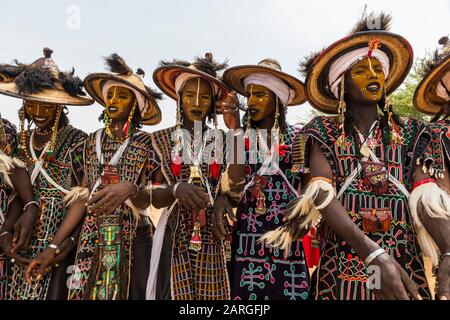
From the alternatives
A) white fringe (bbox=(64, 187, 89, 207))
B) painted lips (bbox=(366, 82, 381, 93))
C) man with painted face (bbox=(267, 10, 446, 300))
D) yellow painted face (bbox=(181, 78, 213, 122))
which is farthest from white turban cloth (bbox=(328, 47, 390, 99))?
white fringe (bbox=(64, 187, 89, 207))

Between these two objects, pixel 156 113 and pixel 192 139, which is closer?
pixel 192 139

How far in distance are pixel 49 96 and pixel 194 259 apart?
223 cm

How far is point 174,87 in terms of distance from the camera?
15.7 ft

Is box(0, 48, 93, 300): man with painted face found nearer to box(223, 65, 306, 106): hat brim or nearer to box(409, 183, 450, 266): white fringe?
box(223, 65, 306, 106): hat brim

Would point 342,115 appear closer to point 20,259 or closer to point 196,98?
point 196,98

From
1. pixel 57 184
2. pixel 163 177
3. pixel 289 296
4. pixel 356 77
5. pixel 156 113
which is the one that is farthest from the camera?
pixel 156 113

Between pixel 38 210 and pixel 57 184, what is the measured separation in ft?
1.01

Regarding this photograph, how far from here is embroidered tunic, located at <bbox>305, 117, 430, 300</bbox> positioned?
10.2ft

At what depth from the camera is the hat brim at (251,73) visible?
4.20 meters

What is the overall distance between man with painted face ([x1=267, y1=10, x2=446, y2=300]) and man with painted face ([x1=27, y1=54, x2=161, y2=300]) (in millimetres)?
1715

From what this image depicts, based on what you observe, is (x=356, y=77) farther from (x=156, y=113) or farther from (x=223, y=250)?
(x=156, y=113)

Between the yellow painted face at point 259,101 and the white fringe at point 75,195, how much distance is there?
5.81 feet

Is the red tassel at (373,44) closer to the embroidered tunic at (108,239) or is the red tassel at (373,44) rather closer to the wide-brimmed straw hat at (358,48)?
the wide-brimmed straw hat at (358,48)
